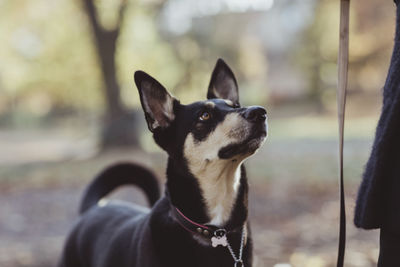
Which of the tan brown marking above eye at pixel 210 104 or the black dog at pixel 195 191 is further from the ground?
the tan brown marking above eye at pixel 210 104

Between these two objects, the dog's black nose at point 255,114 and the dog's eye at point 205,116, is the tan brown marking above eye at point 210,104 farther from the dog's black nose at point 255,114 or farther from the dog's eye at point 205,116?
the dog's black nose at point 255,114

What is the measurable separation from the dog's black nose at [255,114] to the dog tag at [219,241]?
2.32ft

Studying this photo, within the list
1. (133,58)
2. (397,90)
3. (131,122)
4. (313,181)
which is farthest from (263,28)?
(397,90)

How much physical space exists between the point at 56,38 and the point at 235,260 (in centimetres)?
1947

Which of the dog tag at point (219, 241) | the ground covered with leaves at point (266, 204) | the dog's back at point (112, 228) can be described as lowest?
the ground covered with leaves at point (266, 204)

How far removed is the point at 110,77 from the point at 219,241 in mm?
12452

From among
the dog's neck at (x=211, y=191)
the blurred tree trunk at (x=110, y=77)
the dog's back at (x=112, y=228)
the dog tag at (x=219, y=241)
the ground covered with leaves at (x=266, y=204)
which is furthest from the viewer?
the blurred tree trunk at (x=110, y=77)

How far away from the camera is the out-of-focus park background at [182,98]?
6.62 meters

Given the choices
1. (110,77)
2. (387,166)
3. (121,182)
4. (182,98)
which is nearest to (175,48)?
(182,98)

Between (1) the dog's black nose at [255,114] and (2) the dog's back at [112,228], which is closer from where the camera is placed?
(1) the dog's black nose at [255,114]

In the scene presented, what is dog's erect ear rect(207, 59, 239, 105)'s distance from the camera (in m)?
3.05

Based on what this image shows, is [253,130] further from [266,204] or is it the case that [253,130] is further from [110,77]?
Result: [110,77]

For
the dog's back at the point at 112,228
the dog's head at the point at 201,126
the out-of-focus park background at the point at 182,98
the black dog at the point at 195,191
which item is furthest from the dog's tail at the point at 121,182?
the out-of-focus park background at the point at 182,98

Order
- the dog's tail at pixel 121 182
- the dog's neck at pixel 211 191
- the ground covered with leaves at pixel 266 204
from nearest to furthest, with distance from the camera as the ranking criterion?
the dog's neck at pixel 211 191 → the dog's tail at pixel 121 182 → the ground covered with leaves at pixel 266 204
